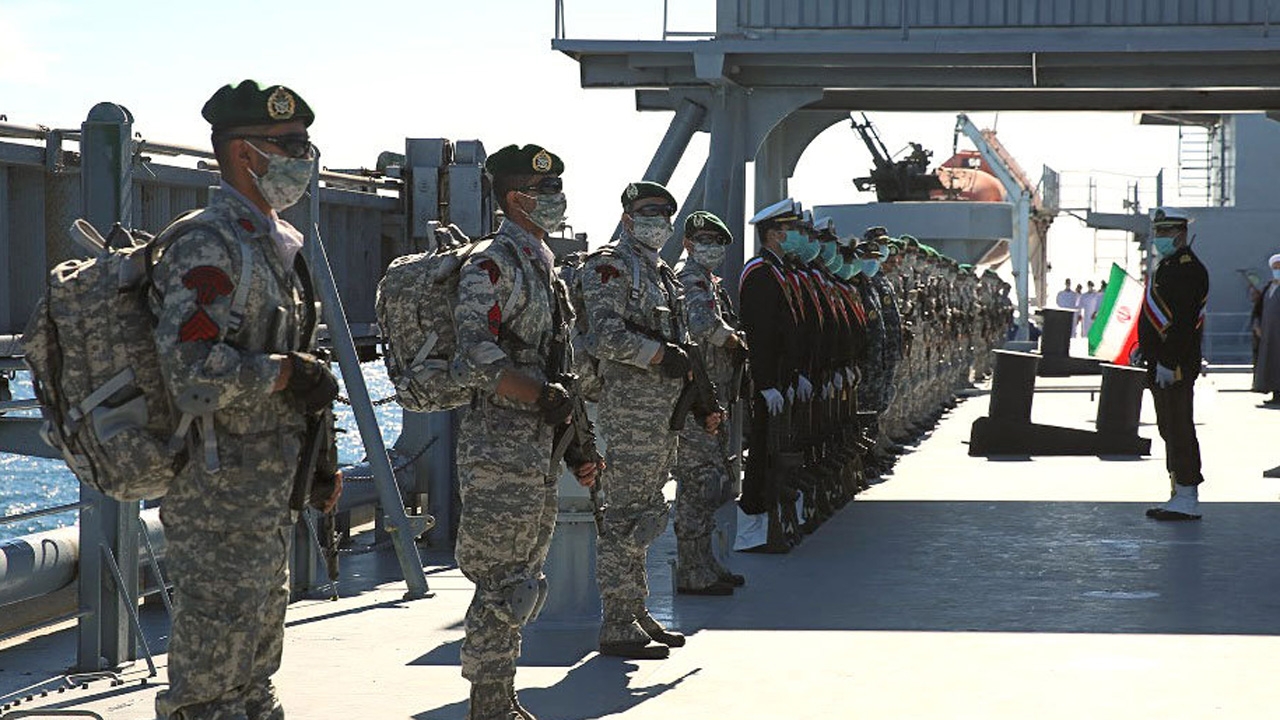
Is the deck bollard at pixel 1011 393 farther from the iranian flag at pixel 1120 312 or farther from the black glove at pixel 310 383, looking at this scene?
the black glove at pixel 310 383

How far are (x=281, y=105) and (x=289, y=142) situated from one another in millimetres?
97

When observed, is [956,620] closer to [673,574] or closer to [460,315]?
[673,574]

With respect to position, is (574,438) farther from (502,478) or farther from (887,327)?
(887,327)

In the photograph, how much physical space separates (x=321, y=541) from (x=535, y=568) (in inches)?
140

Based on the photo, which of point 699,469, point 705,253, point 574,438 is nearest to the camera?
point 574,438

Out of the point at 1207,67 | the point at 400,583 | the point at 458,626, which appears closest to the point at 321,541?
the point at 400,583

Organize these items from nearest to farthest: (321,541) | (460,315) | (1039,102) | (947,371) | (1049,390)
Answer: (460,315) → (321,541) → (1039,102) → (947,371) → (1049,390)

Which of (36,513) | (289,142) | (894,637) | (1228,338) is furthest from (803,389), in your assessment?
(1228,338)

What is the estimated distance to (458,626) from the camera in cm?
856

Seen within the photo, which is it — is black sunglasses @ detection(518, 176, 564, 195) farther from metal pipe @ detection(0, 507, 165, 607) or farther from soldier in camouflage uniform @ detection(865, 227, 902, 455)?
soldier in camouflage uniform @ detection(865, 227, 902, 455)

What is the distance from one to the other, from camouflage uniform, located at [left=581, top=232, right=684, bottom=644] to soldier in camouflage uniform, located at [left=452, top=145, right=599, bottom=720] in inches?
62.6

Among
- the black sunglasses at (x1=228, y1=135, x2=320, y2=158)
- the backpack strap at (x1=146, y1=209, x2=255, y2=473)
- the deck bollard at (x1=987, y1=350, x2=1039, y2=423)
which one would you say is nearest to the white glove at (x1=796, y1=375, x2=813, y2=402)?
the black sunglasses at (x1=228, y1=135, x2=320, y2=158)

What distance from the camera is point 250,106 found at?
4.94 meters

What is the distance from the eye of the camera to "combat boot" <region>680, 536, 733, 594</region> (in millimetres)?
9328
